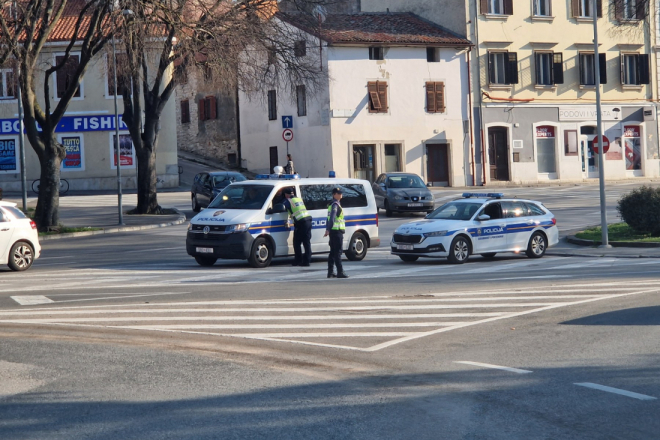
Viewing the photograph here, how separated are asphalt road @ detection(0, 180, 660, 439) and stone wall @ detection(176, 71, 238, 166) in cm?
4244

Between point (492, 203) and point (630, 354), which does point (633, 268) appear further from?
point (630, 354)

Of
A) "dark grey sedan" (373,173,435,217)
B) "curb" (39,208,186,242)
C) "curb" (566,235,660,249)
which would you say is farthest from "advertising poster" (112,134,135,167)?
"curb" (566,235,660,249)

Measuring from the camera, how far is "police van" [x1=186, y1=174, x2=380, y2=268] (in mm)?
19859

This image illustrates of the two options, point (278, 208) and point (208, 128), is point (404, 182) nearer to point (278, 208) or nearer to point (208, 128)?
point (278, 208)

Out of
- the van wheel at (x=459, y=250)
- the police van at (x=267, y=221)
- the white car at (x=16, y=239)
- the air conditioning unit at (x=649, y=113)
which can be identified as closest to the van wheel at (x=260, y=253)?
the police van at (x=267, y=221)

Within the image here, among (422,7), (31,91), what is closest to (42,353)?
(31,91)

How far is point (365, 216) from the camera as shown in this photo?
72.8 feet

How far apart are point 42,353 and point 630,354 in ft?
19.8

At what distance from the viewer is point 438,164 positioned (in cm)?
5172

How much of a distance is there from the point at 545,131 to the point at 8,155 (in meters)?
29.8

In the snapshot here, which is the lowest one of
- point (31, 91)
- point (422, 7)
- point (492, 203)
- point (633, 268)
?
point (633, 268)

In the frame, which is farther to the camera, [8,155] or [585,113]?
[585,113]

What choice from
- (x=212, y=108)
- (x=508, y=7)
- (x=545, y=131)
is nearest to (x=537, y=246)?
(x=545, y=131)

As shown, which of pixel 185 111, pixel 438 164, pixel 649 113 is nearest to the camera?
pixel 438 164
